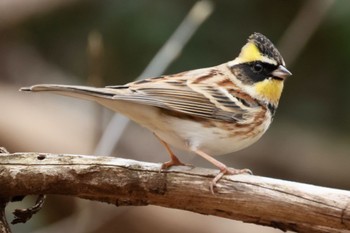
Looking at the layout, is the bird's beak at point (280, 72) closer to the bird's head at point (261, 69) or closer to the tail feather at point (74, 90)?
the bird's head at point (261, 69)

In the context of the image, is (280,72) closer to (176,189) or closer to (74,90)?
(176,189)

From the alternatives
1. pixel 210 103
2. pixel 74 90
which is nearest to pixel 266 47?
pixel 210 103

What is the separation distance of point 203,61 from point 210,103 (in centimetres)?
219

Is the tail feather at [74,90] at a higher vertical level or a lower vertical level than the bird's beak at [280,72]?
lower

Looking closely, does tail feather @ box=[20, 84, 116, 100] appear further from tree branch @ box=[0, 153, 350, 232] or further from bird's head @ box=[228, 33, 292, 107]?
bird's head @ box=[228, 33, 292, 107]

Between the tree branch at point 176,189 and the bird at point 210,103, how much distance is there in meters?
0.07

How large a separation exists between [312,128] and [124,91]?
2.60m

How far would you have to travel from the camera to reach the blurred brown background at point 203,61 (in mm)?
4539

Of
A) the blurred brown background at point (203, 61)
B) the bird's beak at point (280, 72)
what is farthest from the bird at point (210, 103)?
the blurred brown background at point (203, 61)

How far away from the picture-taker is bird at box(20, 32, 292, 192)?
2.52 meters

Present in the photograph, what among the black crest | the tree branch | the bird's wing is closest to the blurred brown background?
the bird's wing

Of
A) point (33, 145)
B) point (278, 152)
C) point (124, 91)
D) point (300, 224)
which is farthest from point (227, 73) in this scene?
point (278, 152)

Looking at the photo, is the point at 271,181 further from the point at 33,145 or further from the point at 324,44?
the point at 324,44

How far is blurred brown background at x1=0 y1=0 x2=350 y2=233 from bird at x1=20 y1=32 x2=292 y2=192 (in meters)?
1.57
